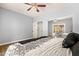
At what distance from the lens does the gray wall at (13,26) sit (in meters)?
1.54

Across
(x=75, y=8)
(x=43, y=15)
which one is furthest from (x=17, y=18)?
(x=75, y=8)

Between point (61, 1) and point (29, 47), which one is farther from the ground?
point (61, 1)

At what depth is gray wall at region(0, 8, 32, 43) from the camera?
1.54 meters

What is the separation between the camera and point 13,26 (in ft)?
5.19

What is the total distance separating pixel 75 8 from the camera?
1.54m

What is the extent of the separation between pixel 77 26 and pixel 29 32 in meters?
0.67

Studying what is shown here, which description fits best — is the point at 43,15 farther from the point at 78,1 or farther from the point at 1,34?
the point at 1,34

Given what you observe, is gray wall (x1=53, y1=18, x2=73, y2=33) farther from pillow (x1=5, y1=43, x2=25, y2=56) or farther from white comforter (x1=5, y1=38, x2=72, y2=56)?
pillow (x1=5, y1=43, x2=25, y2=56)

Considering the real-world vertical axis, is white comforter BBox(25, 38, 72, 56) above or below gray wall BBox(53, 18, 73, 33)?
below

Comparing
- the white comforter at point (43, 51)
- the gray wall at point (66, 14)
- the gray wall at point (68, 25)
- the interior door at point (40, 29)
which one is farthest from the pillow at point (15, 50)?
the gray wall at point (68, 25)

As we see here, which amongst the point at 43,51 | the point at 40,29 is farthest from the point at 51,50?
the point at 40,29

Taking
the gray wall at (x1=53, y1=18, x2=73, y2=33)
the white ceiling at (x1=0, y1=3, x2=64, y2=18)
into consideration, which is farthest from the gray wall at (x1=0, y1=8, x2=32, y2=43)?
the gray wall at (x1=53, y1=18, x2=73, y2=33)

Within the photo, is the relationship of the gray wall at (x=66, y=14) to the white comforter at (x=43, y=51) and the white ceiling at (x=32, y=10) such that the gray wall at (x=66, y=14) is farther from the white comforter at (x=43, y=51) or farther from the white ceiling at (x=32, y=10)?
the white comforter at (x=43, y=51)

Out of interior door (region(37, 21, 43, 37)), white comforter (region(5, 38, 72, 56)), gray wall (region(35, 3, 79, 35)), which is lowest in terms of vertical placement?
white comforter (region(5, 38, 72, 56))
